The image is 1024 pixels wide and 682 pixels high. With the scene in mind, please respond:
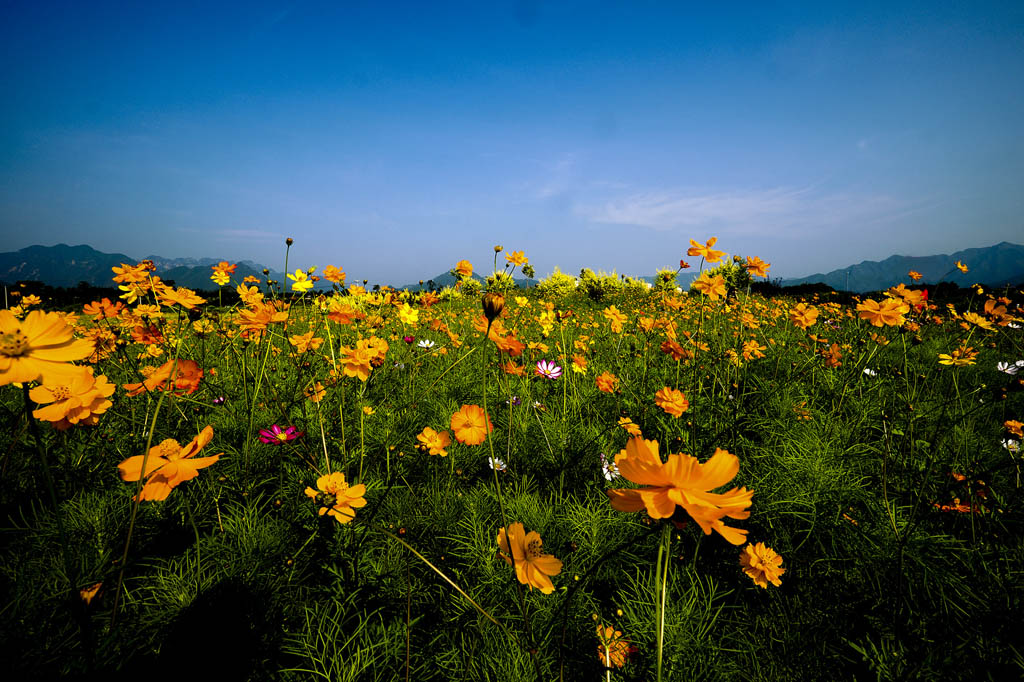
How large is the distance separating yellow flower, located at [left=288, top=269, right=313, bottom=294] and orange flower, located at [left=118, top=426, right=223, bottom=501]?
2.32 ft

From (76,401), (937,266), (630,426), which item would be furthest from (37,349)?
(937,266)

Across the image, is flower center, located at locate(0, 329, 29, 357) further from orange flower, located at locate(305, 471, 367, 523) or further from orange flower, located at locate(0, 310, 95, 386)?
orange flower, located at locate(305, 471, 367, 523)

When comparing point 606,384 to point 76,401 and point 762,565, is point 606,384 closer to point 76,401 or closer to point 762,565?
point 762,565

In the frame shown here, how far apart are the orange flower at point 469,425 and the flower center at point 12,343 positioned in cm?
68

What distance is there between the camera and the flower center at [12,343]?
0.48m

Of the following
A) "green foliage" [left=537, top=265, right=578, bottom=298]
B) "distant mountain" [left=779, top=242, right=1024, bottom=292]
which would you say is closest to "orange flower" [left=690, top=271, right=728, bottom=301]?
"green foliage" [left=537, top=265, right=578, bottom=298]

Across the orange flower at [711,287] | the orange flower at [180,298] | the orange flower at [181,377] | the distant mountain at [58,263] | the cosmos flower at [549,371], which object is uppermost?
the distant mountain at [58,263]

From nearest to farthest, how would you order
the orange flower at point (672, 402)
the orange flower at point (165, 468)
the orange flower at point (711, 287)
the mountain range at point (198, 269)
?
→ the orange flower at point (165, 468) → the orange flower at point (672, 402) → the orange flower at point (711, 287) → the mountain range at point (198, 269)

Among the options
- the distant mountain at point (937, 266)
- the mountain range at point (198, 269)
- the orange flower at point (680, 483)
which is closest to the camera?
the orange flower at point (680, 483)

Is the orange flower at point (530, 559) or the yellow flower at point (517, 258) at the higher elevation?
the yellow flower at point (517, 258)

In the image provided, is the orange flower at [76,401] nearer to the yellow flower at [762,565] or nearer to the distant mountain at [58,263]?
the yellow flower at [762,565]

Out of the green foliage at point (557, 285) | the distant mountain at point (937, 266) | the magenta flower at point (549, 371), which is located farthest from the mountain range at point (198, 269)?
the magenta flower at point (549, 371)

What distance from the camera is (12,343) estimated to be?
0.48m

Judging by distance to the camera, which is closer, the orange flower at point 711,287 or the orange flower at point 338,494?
the orange flower at point 338,494
